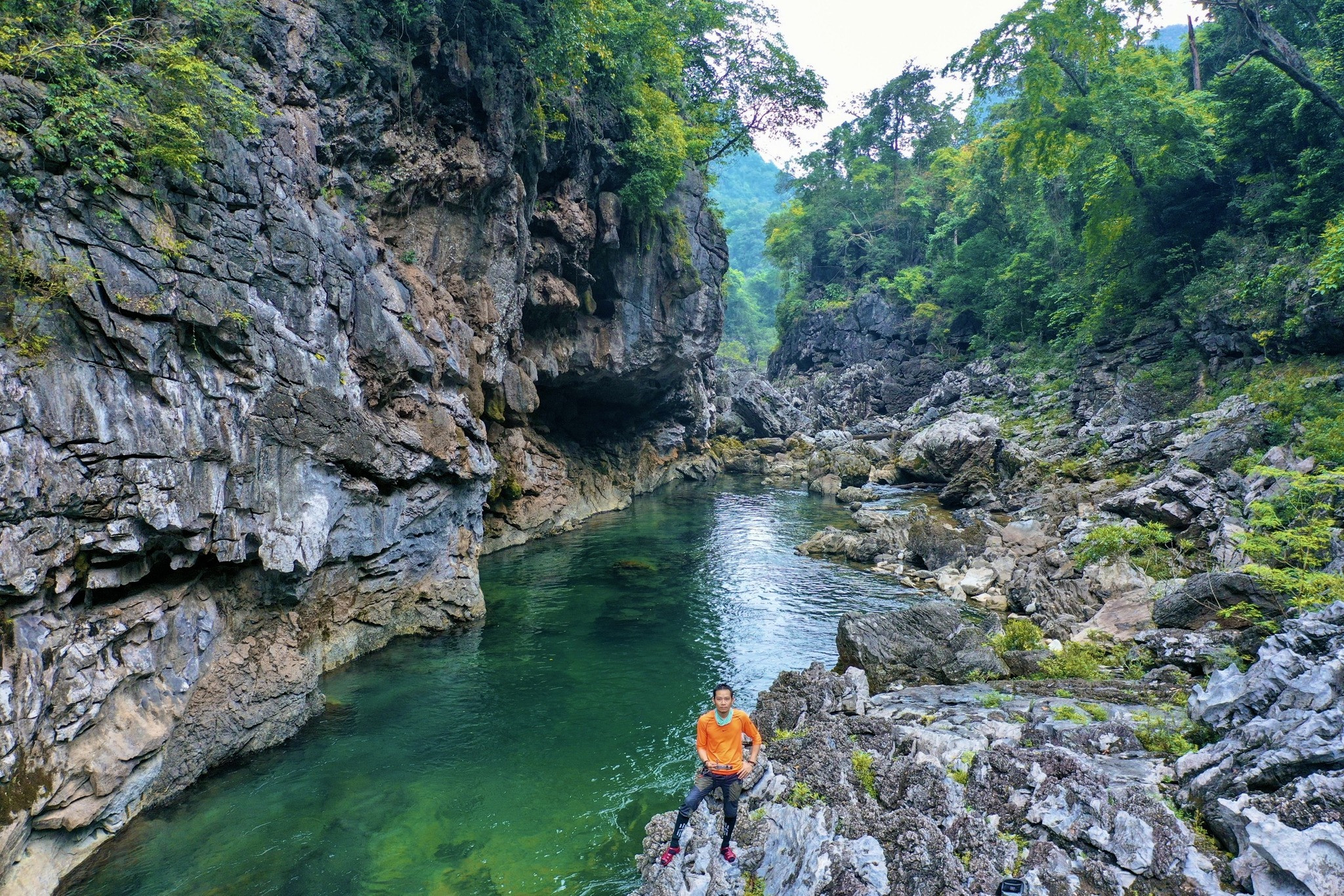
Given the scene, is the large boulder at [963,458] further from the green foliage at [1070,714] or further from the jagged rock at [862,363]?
the green foliage at [1070,714]

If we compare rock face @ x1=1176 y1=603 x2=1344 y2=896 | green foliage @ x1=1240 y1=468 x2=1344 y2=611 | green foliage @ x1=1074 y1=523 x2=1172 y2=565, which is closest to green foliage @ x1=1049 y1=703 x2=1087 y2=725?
rock face @ x1=1176 y1=603 x2=1344 y2=896

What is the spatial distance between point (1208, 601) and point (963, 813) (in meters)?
7.67

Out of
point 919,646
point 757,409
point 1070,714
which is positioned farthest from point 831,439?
point 1070,714

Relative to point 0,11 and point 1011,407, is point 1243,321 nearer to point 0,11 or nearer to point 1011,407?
point 1011,407

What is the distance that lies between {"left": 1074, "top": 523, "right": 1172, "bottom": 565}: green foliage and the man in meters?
12.3

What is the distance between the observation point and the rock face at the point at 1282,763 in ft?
15.6

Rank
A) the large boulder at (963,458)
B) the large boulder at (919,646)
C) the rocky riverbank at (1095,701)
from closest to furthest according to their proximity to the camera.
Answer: the rocky riverbank at (1095,701)
the large boulder at (919,646)
the large boulder at (963,458)

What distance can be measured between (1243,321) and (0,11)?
1210 inches

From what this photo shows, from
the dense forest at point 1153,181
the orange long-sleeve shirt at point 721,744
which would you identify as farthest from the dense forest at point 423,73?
the dense forest at point 1153,181

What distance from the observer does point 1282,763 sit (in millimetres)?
5426

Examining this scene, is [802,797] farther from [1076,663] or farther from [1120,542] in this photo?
[1120,542]

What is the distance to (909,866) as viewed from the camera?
6.02m

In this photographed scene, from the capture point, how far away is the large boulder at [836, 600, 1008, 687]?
11.6 m

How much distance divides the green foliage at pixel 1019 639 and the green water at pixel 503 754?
3652mm
